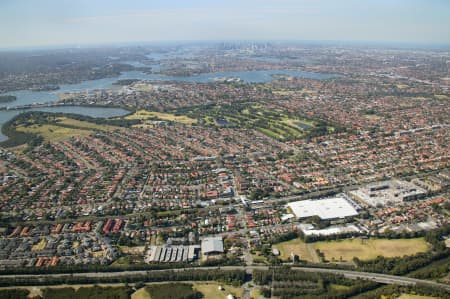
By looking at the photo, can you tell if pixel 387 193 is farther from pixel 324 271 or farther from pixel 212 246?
pixel 212 246

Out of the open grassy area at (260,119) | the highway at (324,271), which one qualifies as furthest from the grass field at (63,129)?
the highway at (324,271)

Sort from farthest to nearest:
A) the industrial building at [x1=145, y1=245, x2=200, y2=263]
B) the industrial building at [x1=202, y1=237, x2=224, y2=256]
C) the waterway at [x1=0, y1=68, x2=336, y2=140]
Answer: the waterway at [x1=0, y1=68, x2=336, y2=140] < the industrial building at [x1=202, y1=237, x2=224, y2=256] < the industrial building at [x1=145, y1=245, x2=200, y2=263]

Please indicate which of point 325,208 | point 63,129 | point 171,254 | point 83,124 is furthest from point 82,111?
point 325,208

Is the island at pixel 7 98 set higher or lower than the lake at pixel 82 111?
higher

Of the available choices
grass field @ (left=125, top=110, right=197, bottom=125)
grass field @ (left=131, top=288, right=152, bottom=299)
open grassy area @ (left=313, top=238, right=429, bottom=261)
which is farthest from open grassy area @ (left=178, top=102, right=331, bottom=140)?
grass field @ (left=131, top=288, right=152, bottom=299)

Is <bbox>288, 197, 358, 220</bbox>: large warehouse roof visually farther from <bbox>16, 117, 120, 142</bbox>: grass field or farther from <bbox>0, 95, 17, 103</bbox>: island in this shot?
<bbox>0, 95, 17, 103</bbox>: island

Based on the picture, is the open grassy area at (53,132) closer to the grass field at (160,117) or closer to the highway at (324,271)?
the grass field at (160,117)
